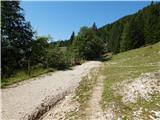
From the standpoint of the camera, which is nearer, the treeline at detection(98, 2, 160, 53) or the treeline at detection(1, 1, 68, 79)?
the treeline at detection(1, 1, 68, 79)

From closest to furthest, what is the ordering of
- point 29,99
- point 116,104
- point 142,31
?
point 116,104, point 29,99, point 142,31

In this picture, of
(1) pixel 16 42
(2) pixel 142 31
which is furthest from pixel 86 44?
(1) pixel 16 42

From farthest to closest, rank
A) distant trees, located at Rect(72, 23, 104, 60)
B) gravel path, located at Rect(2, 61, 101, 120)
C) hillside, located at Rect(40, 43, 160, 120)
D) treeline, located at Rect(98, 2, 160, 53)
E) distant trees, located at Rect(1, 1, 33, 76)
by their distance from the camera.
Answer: distant trees, located at Rect(72, 23, 104, 60), treeline, located at Rect(98, 2, 160, 53), distant trees, located at Rect(1, 1, 33, 76), gravel path, located at Rect(2, 61, 101, 120), hillside, located at Rect(40, 43, 160, 120)

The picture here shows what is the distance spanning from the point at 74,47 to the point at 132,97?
226ft

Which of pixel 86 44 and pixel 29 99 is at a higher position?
pixel 86 44

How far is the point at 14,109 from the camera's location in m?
15.7

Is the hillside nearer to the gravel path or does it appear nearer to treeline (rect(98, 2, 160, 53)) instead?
the gravel path

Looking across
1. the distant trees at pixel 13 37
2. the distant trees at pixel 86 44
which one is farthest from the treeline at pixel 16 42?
the distant trees at pixel 86 44

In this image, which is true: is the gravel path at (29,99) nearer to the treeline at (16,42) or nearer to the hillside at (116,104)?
the hillside at (116,104)

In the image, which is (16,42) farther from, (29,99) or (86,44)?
(86,44)

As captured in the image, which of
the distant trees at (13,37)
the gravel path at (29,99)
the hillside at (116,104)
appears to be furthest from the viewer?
the distant trees at (13,37)

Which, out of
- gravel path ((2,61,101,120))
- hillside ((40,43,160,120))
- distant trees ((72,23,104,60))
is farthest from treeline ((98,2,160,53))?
hillside ((40,43,160,120))

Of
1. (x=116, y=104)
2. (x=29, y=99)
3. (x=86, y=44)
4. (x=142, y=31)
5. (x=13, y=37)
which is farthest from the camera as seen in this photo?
(x=142, y=31)

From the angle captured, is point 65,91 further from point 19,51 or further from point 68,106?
point 19,51
